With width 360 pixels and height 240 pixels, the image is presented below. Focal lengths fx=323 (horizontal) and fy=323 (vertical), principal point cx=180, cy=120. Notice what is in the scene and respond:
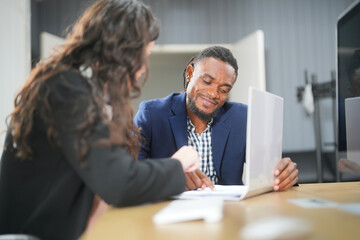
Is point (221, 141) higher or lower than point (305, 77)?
lower

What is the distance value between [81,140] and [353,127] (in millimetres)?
874

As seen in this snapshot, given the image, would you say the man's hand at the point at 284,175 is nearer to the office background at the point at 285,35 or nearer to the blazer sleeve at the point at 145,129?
the blazer sleeve at the point at 145,129

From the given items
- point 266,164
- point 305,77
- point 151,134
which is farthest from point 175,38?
point 266,164

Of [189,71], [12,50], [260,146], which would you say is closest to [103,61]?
[260,146]

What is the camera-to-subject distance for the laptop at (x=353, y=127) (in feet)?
3.44

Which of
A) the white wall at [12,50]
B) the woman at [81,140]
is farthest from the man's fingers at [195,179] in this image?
the white wall at [12,50]

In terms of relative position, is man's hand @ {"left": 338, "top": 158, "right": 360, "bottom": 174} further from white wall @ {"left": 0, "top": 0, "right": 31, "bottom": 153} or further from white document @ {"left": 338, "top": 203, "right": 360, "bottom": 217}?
white wall @ {"left": 0, "top": 0, "right": 31, "bottom": 153}

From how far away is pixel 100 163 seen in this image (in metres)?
0.65

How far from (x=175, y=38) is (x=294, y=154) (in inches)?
78.9

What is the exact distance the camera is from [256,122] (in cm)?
84

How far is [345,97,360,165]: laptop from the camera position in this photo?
3.44 ft

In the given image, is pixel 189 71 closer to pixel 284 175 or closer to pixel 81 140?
pixel 284 175

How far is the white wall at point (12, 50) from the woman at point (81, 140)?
178 cm

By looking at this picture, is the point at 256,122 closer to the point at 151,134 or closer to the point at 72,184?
the point at 72,184
